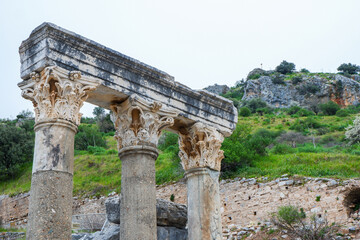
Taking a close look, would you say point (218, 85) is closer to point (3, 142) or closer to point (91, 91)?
point (3, 142)

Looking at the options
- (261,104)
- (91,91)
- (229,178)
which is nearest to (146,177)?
(91,91)

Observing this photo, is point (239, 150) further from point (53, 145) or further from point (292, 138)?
point (53, 145)

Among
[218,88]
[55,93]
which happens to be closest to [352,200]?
[55,93]

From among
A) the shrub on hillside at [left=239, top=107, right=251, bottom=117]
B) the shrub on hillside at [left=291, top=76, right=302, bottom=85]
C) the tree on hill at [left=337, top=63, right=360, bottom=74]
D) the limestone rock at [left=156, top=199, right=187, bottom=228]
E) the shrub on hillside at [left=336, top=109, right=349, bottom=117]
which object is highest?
the tree on hill at [left=337, top=63, right=360, bottom=74]

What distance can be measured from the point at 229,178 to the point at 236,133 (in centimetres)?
523

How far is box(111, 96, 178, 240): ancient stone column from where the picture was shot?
831cm

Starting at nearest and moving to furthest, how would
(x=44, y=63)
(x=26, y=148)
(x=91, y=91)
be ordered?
(x=44, y=63) → (x=91, y=91) → (x=26, y=148)

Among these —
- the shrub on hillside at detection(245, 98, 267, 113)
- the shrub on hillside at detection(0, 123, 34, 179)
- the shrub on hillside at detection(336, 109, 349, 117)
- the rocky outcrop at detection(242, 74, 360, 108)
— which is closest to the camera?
the shrub on hillside at detection(0, 123, 34, 179)

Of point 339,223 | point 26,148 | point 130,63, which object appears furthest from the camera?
point 26,148

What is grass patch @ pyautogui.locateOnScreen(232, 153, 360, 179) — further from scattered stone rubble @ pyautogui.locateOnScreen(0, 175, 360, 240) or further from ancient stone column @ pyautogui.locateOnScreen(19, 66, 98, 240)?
ancient stone column @ pyautogui.locateOnScreen(19, 66, 98, 240)

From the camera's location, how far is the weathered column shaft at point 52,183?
6953 millimetres

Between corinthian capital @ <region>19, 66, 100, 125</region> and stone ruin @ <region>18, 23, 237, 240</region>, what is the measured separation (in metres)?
0.02

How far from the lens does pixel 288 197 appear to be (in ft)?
66.2

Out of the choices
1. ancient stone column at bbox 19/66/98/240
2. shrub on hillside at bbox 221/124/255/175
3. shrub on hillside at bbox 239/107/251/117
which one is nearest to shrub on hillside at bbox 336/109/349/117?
shrub on hillside at bbox 239/107/251/117
